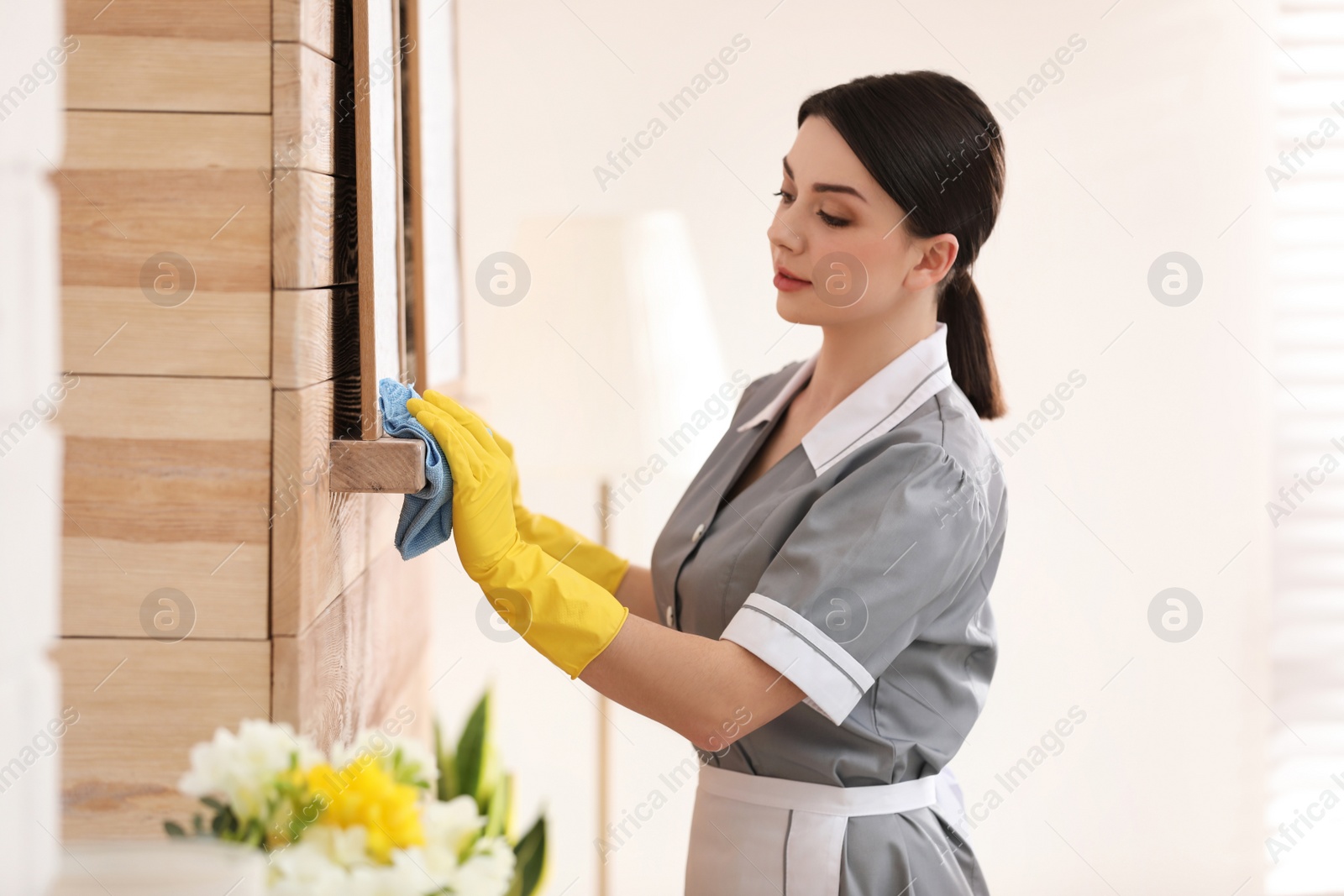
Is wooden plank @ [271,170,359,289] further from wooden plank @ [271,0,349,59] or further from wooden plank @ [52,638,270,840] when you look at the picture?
wooden plank @ [52,638,270,840]

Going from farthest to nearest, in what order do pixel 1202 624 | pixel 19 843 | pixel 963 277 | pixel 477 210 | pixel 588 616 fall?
pixel 1202 624 → pixel 477 210 → pixel 963 277 → pixel 588 616 → pixel 19 843

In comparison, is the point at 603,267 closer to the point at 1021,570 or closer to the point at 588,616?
the point at 588,616

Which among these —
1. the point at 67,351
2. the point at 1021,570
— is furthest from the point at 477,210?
the point at 67,351

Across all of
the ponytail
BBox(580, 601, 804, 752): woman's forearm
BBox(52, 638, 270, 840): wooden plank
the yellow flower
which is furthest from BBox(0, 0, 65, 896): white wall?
the ponytail

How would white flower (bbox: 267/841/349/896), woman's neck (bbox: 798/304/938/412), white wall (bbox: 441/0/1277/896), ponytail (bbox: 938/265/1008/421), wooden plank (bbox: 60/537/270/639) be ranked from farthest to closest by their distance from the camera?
white wall (bbox: 441/0/1277/896), ponytail (bbox: 938/265/1008/421), woman's neck (bbox: 798/304/938/412), wooden plank (bbox: 60/537/270/639), white flower (bbox: 267/841/349/896)

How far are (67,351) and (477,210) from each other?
1.49m

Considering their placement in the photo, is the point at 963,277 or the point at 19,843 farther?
the point at 963,277

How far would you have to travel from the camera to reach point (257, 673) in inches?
30.3

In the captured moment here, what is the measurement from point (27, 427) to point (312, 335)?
0.31 m

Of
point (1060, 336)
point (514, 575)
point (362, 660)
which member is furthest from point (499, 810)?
point (1060, 336)

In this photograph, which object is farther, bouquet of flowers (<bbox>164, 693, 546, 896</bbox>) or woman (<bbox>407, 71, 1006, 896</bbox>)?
woman (<bbox>407, 71, 1006, 896</bbox>)

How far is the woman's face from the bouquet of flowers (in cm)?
64

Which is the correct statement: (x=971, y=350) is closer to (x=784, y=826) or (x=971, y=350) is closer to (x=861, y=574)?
(x=861, y=574)

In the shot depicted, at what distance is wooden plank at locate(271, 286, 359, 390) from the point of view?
77cm
